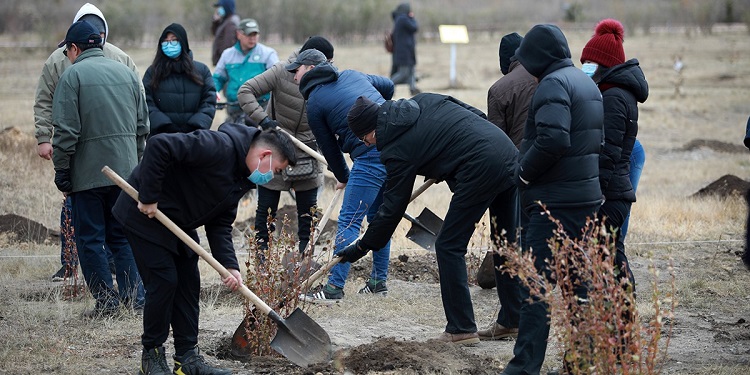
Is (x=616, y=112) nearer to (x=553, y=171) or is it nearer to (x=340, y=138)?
(x=553, y=171)

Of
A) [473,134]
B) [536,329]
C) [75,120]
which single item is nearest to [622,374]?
[536,329]

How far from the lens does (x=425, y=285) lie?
25.1 ft

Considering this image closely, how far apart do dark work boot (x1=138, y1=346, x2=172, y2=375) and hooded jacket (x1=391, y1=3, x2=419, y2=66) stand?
14.7 metres

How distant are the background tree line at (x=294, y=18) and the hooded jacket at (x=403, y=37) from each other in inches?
562

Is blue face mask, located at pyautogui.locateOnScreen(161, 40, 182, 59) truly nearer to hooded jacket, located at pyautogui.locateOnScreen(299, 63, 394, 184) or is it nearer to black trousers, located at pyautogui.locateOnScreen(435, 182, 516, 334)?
hooded jacket, located at pyautogui.locateOnScreen(299, 63, 394, 184)

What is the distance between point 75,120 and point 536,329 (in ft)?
11.1

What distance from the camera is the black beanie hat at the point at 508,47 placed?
678cm

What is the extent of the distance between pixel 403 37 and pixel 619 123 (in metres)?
13.9

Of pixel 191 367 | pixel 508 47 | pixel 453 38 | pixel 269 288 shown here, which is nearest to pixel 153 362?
pixel 191 367

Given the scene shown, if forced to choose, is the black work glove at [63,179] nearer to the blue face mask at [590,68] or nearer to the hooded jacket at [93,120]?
the hooded jacket at [93,120]

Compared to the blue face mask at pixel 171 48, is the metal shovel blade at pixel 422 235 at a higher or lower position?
lower

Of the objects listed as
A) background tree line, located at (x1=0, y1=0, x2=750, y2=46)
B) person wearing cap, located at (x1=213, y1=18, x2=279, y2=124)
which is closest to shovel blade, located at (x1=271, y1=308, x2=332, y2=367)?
person wearing cap, located at (x1=213, y1=18, x2=279, y2=124)

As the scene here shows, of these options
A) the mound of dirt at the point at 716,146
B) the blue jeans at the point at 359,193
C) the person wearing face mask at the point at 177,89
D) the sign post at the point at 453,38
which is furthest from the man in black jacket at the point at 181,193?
the sign post at the point at 453,38

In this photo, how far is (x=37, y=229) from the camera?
909 cm
